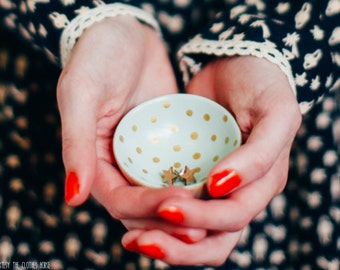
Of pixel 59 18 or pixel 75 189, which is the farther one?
pixel 59 18

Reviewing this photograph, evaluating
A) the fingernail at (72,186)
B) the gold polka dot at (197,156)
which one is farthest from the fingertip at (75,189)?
the gold polka dot at (197,156)

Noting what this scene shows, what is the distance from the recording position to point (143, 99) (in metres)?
0.74

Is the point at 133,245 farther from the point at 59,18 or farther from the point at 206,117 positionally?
the point at 59,18

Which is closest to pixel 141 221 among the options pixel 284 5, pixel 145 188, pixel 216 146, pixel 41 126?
pixel 145 188

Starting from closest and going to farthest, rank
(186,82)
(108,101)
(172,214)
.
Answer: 1. (172,214)
2. (108,101)
3. (186,82)

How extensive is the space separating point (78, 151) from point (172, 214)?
13cm

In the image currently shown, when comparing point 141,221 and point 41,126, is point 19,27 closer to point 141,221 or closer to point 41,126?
point 41,126

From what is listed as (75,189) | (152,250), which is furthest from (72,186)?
(152,250)

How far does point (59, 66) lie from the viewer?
0.77m

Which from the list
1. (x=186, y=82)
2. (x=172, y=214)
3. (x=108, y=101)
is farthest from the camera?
(x=186, y=82)

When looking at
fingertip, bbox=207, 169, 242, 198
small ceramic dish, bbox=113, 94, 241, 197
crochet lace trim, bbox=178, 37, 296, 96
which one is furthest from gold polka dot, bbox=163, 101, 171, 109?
fingertip, bbox=207, 169, 242, 198

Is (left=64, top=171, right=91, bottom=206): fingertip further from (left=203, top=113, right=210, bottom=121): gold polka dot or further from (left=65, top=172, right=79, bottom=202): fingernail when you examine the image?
(left=203, top=113, right=210, bottom=121): gold polka dot

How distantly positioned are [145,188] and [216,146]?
0.52 feet

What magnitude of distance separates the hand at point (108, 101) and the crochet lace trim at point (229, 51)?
5cm
